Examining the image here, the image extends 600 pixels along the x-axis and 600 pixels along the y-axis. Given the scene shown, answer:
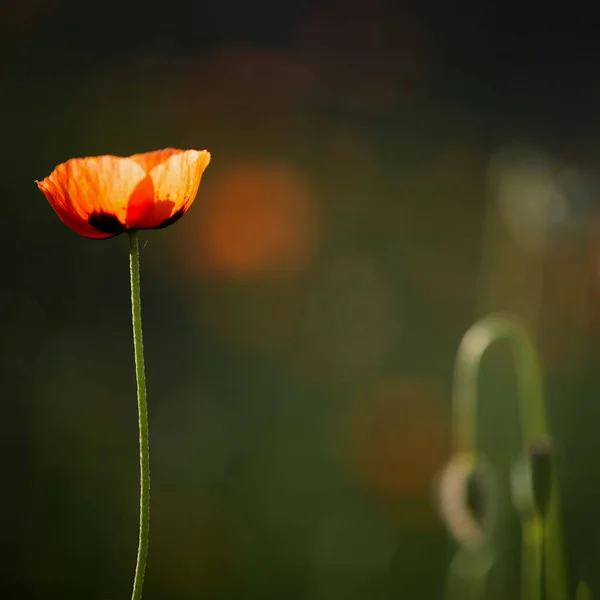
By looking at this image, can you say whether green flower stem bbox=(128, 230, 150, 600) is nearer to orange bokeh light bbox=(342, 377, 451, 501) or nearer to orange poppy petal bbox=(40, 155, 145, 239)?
orange poppy petal bbox=(40, 155, 145, 239)

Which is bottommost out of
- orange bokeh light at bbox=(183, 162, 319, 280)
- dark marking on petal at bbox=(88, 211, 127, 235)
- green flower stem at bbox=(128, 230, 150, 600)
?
green flower stem at bbox=(128, 230, 150, 600)

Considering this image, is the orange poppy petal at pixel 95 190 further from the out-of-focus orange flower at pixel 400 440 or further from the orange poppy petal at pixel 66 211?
the out-of-focus orange flower at pixel 400 440

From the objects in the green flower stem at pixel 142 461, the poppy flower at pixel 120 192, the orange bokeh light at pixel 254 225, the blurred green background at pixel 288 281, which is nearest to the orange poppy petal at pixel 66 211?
the poppy flower at pixel 120 192

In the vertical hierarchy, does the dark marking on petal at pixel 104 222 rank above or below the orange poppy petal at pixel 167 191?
below

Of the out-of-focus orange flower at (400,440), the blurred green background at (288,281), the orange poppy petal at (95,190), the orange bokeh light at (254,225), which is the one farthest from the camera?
the orange bokeh light at (254,225)

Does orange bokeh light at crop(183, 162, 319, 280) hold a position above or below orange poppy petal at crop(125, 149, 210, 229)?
above

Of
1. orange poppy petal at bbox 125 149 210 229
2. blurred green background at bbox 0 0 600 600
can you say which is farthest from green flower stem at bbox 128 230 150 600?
blurred green background at bbox 0 0 600 600

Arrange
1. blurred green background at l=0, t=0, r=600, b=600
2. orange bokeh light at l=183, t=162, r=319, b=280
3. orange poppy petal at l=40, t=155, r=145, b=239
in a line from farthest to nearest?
orange bokeh light at l=183, t=162, r=319, b=280 < blurred green background at l=0, t=0, r=600, b=600 < orange poppy petal at l=40, t=155, r=145, b=239

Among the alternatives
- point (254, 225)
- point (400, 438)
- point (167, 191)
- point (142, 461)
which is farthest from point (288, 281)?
point (142, 461)
